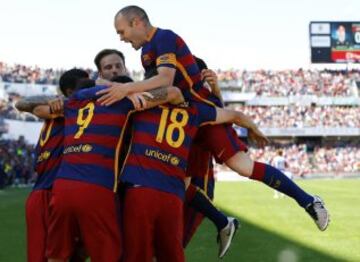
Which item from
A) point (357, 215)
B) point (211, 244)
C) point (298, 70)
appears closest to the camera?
point (211, 244)

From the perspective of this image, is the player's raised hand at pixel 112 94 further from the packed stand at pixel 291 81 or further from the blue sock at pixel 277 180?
the packed stand at pixel 291 81

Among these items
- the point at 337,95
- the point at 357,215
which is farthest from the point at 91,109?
the point at 337,95

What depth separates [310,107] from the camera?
63406 millimetres

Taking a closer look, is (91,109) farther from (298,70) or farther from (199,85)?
(298,70)

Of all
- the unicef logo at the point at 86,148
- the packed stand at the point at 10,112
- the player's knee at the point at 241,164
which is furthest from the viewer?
the packed stand at the point at 10,112

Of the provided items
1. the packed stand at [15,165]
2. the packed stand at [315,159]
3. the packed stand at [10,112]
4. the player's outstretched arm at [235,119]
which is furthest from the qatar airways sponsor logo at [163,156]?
the packed stand at [315,159]

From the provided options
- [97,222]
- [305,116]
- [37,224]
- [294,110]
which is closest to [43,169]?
[37,224]

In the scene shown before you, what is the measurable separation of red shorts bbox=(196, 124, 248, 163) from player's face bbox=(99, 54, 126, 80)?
0.82 meters

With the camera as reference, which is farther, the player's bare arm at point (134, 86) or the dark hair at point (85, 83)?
the dark hair at point (85, 83)

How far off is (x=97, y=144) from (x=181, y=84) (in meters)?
1.02

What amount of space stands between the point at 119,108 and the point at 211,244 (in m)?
5.72

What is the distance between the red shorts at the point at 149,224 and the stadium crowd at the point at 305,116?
182 feet

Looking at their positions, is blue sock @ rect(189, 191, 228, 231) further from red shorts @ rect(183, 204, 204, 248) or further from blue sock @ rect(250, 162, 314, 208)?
blue sock @ rect(250, 162, 314, 208)

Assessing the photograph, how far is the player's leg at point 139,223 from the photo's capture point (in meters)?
4.12
